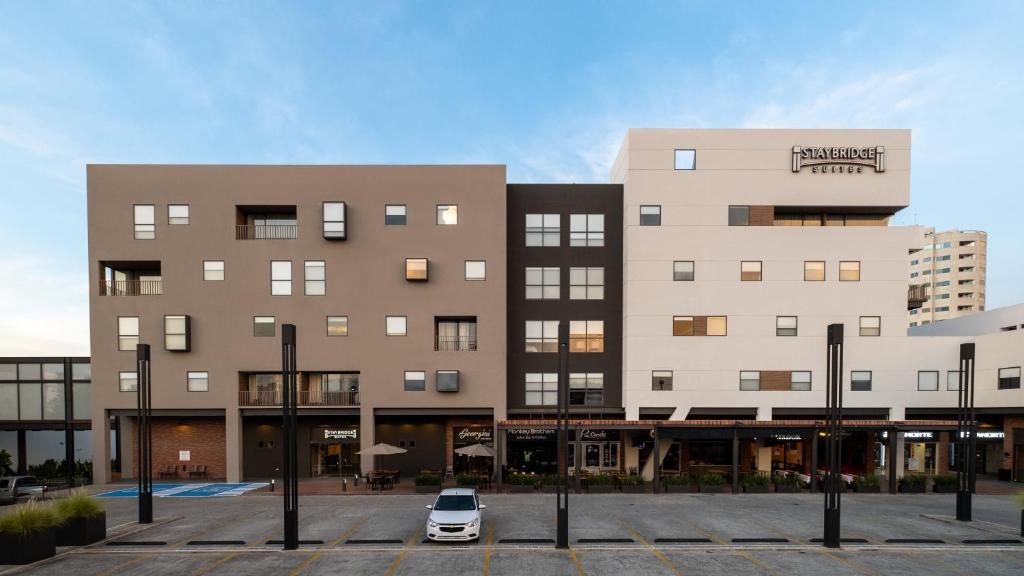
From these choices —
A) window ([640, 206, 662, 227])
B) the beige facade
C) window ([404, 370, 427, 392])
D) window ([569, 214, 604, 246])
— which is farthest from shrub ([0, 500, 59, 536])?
window ([640, 206, 662, 227])

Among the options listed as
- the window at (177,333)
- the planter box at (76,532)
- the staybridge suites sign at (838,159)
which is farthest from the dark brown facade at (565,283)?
the planter box at (76,532)

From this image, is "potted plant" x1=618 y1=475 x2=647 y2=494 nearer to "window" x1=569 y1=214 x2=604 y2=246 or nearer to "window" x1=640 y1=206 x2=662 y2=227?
"window" x1=569 y1=214 x2=604 y2=246

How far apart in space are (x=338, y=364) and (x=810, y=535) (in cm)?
2439

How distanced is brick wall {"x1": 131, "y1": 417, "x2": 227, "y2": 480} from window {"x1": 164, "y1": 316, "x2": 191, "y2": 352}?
5202mm

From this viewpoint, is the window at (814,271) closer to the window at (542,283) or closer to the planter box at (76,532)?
the window at (542,283)

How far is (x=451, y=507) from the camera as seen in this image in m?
17.1

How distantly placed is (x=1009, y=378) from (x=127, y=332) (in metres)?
52.3

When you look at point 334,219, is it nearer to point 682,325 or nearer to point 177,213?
point 177,213

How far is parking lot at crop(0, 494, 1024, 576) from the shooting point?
14.2 metres

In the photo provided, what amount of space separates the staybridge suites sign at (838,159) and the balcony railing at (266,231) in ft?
101

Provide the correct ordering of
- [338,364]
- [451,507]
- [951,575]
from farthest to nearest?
1. [338,364]
2. [451,507]
3. [951,575]

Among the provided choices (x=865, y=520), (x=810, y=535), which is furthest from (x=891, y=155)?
(x=810, y=535)

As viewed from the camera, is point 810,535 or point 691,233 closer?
point 810,535

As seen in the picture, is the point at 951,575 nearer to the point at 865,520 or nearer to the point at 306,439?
the point at 865,520
